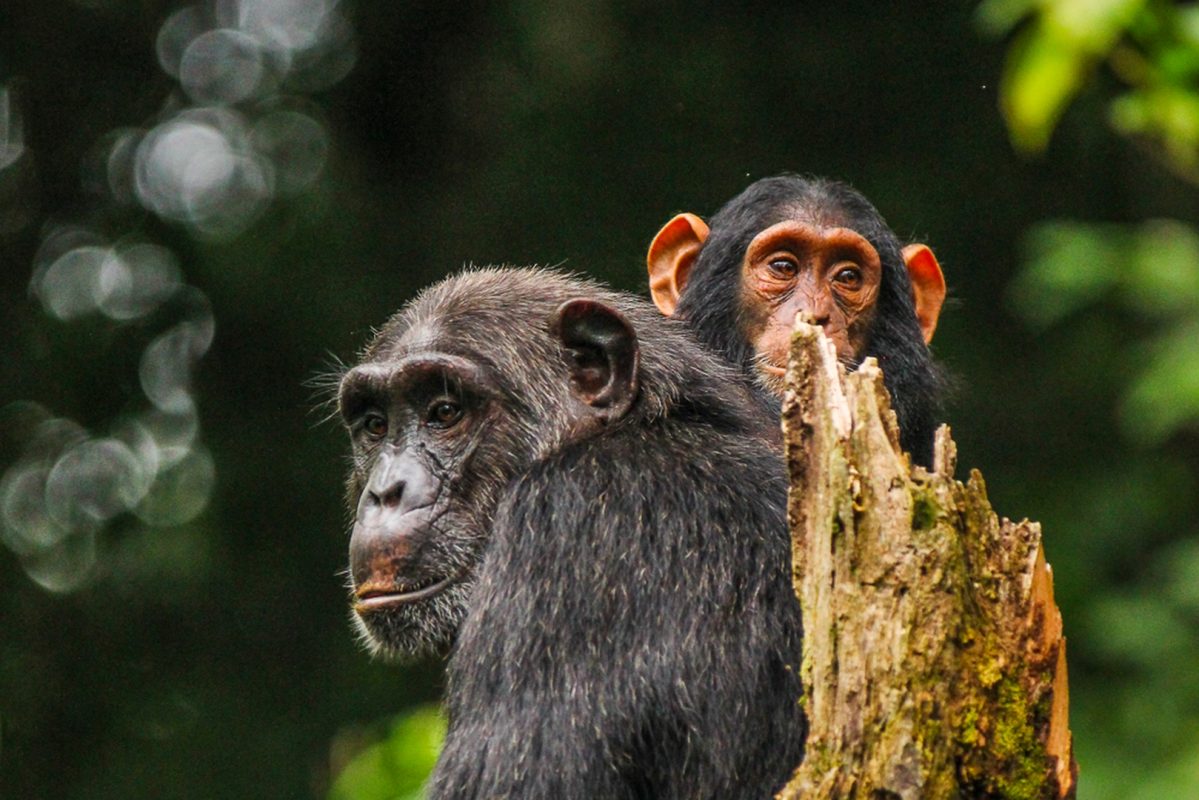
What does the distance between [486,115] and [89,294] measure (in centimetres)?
369

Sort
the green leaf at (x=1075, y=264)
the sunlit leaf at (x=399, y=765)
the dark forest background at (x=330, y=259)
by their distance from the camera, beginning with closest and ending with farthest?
the sunlit leaf at (x=399, y=765) → the green leaf at (x=1075, y=264) → the dark forest background at (x=330, y=259)

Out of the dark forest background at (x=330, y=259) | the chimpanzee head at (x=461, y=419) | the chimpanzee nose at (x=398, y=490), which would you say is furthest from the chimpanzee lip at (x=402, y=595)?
the dark forest background at (x=330, y=259)

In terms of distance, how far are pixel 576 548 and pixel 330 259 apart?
857 centimetres

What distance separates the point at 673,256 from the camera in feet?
24.7

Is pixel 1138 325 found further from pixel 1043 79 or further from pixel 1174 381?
pixel 1043 79

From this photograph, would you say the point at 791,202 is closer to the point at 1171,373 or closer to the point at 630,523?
the point at 1171,373

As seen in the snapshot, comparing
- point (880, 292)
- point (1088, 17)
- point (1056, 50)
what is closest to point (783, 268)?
point (880, 292)

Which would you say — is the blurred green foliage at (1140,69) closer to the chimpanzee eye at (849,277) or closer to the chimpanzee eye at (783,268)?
the chimpanzee eye at (849,277)

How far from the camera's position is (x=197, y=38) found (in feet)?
43.9

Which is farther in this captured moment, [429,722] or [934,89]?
[934,89]

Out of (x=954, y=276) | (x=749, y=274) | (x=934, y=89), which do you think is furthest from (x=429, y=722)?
(x=934, y=89)

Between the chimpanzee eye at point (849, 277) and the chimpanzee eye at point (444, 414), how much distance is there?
2.45 meters

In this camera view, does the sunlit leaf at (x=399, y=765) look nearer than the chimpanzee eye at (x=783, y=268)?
Yes

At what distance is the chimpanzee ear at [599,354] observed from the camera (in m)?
4.98
